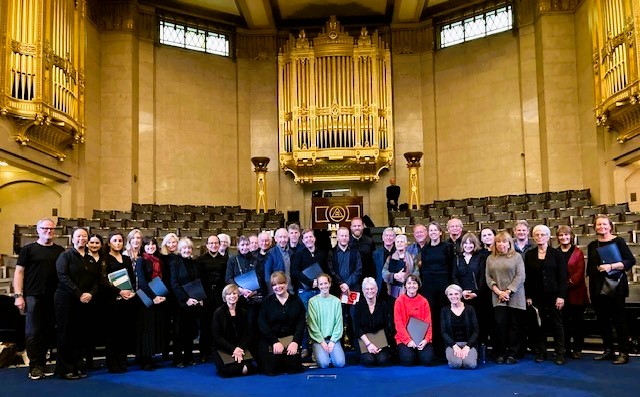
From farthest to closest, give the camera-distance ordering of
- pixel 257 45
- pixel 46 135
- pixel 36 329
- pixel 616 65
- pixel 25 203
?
pixel 257 45 < pixel 25 203 < pixel 46 135 < pixel 616 65 < pixel 36 329

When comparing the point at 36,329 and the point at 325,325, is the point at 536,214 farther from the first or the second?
the point at 36,329

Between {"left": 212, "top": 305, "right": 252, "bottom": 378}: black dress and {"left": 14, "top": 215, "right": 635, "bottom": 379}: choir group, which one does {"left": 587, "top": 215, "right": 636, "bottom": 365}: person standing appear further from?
{"left": 212, "top": 305, "right": 252, "bottom": 378}: black dress

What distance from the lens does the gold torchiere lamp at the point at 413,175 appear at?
14.4 m

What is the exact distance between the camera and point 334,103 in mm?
16250

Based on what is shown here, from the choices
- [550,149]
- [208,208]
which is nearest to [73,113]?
[208,208]

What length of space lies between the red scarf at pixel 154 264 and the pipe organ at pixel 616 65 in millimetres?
9145

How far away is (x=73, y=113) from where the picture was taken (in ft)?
41.4

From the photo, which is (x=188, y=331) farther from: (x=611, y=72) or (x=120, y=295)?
(x=611, y=72)

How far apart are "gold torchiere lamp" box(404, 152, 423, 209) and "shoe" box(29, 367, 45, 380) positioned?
33.8ft

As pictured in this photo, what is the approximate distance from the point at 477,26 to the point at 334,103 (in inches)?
181

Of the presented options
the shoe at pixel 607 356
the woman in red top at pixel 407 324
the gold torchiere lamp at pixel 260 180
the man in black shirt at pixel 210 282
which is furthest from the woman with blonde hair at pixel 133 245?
the gold torchiere lamp at pixel 260 180

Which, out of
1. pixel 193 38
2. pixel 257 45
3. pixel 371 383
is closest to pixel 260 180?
pixel 257 45

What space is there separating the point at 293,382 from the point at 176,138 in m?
12.0

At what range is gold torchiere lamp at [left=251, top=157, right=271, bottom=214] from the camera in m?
14.4
